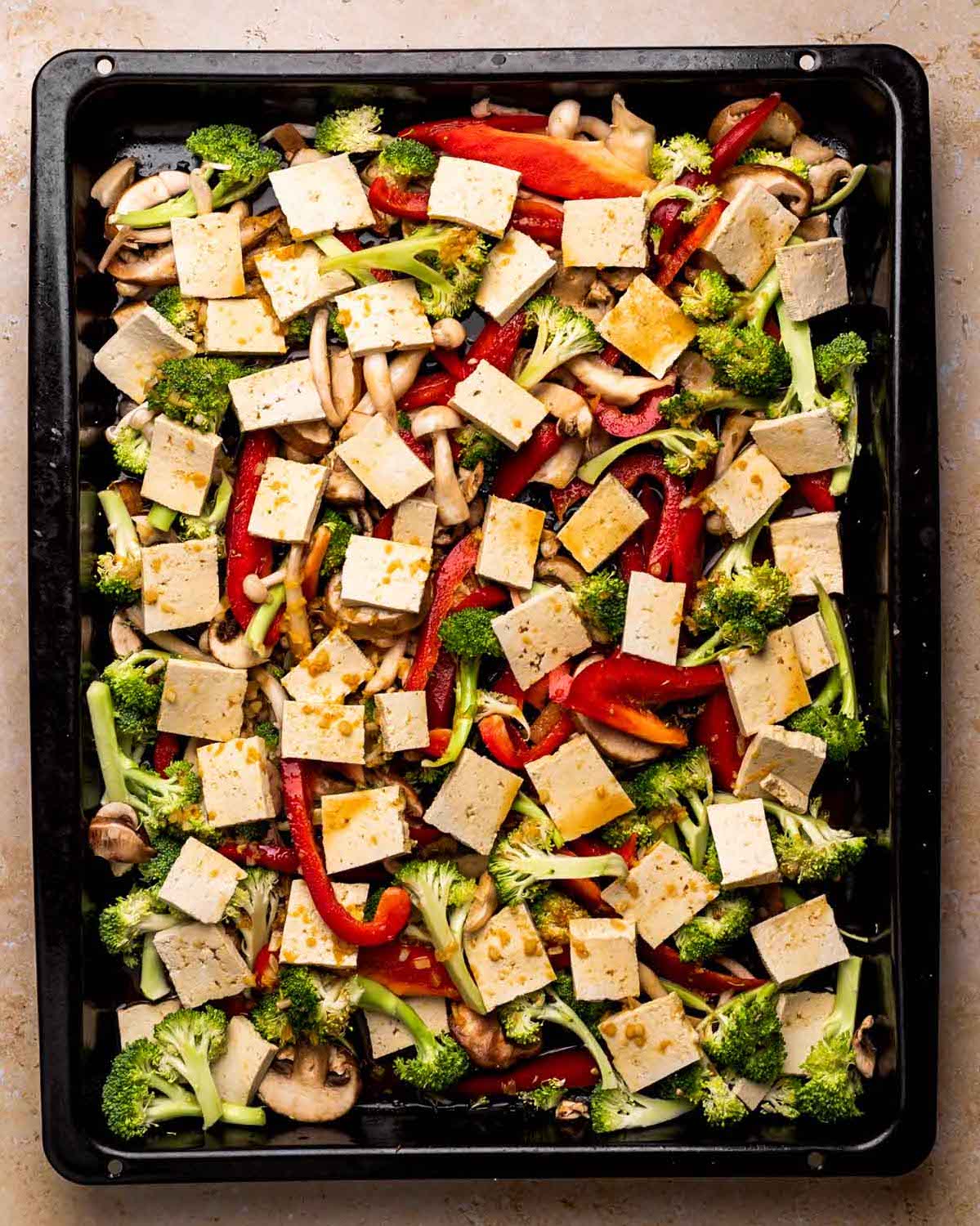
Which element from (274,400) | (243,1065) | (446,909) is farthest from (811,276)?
(243,1065)

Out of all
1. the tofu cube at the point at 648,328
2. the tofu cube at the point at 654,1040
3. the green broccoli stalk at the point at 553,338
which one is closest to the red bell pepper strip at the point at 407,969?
the tofu cube at the point at 654,1040

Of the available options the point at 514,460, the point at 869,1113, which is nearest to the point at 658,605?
the point at 514,460

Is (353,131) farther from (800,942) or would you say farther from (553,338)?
(800,942)

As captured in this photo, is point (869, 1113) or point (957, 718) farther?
point (957, 718)

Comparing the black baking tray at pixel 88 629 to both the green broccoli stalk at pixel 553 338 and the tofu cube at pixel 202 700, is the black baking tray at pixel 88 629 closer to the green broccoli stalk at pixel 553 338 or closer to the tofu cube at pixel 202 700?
the tofu cube at pixel 202 700

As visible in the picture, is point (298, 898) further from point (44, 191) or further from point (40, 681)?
point (44, 191)

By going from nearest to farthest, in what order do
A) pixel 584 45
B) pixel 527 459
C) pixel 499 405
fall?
pixel 499 405 < pixel 527 459 < pixel 584 45
